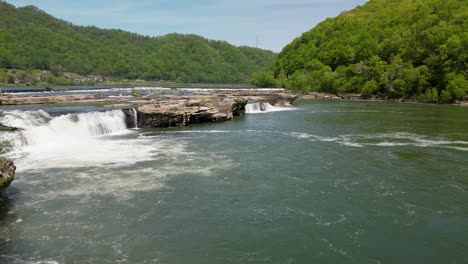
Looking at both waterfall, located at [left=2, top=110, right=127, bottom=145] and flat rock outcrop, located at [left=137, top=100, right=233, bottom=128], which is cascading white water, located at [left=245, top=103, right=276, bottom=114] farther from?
waterfall, located at [left=2, top=110, right=127, bottom=145]

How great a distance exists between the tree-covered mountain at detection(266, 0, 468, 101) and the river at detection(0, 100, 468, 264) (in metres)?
46.3

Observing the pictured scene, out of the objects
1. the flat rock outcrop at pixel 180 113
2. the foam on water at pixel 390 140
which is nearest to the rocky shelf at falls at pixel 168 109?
the flat rock outcrop at pixel 180 113

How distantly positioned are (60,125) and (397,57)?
71.3 meters

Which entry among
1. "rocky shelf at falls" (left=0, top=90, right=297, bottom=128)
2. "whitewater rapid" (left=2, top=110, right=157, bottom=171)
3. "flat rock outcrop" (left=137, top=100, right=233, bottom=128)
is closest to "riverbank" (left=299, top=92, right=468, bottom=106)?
"rocky shelf at falls" (left=0, top=90, right=297, bottom=128)

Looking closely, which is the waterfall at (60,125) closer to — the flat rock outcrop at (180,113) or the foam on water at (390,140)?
the flat rock outcrop at (180,113)

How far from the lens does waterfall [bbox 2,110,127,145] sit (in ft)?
84.7

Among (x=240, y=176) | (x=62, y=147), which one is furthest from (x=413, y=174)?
(x=62, y=147)

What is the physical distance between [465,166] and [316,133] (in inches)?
502

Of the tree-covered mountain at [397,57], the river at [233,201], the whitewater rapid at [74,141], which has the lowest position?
the river at [233,201]

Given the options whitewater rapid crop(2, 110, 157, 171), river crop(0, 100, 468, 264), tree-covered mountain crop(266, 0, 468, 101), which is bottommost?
river crop(0, 100, 468, 264)

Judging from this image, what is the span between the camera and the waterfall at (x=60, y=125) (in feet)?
84.7

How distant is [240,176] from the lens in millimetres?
17656

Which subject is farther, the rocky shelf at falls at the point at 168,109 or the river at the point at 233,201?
the rocky shelf at falls at the point at 168,109

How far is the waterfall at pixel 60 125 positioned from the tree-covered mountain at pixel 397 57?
56367 mm
